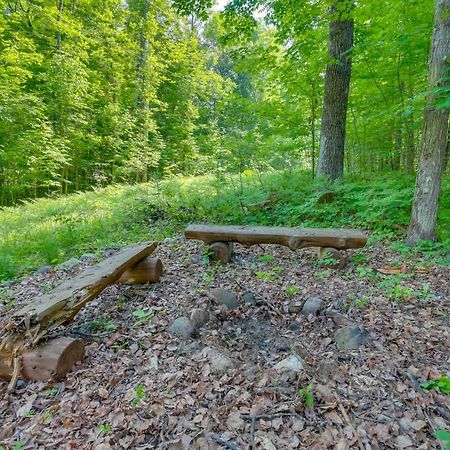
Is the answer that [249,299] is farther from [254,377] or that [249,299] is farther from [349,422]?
[349,422]

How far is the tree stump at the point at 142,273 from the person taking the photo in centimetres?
358

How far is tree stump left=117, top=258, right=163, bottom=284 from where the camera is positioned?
3.58 m

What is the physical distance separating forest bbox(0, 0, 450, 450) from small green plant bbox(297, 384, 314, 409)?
1cm

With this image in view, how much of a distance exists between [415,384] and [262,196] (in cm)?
475

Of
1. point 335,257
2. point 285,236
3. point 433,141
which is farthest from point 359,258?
point 433,141

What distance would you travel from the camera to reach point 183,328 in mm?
2678

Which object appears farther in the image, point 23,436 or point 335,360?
point 335,360

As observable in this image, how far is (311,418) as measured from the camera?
183cm

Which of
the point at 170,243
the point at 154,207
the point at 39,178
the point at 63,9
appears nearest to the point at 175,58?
the point at 63,9

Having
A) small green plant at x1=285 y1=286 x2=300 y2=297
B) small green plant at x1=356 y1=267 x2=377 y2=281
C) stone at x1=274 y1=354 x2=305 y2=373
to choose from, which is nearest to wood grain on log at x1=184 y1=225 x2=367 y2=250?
small green plant at x1=356 y1=267 x2=377 y2=281

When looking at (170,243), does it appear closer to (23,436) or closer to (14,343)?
(14,343)

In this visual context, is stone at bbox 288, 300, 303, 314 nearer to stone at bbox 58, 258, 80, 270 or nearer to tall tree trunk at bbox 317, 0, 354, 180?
stone at bbox 58, 258, 80, 270

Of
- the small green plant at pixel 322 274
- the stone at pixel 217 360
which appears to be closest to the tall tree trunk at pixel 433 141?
the small green plant at pixel 322 274

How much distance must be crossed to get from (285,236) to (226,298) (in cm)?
131
